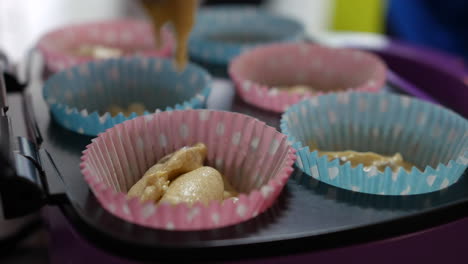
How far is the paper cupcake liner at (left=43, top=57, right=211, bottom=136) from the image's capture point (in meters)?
0.94

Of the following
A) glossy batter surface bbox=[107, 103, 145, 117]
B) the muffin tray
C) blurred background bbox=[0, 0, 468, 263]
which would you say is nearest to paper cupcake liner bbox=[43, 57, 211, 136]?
glossy batter surface bbox=[107, 103, 145, 117]

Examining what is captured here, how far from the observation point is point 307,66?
3.72ft

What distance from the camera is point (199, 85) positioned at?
941 mm

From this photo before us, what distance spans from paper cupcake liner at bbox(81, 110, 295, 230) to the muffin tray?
0.7 inches

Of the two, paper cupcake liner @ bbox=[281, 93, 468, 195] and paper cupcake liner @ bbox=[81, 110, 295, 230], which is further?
paper cupcake liner @ bbox=[281, 93, 468, 195]

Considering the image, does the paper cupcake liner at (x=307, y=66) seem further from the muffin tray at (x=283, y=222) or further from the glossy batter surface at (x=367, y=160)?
the muffin tray at (x=283, y=222)

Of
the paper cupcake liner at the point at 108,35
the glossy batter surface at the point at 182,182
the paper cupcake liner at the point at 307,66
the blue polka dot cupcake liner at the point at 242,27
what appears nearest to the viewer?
the glossy batter surface at the point at 182,182

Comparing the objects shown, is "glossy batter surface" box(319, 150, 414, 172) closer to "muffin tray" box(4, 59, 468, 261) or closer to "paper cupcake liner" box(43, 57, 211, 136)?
"muffin tray" box(4, 59, 468, 261)

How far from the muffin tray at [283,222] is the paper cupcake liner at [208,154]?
0.06 feet

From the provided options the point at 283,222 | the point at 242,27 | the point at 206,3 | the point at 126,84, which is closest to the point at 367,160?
the point at 283,222

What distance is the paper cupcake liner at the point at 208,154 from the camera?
586mm

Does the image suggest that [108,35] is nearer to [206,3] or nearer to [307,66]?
[307,66]

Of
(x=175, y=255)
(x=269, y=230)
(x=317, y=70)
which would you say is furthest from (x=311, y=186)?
(x=317, y=70)

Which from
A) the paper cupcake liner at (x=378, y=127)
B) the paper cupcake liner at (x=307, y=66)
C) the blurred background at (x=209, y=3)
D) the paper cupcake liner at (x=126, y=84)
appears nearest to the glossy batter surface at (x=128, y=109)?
the paper cupcake liner at (x=126, y=84)
